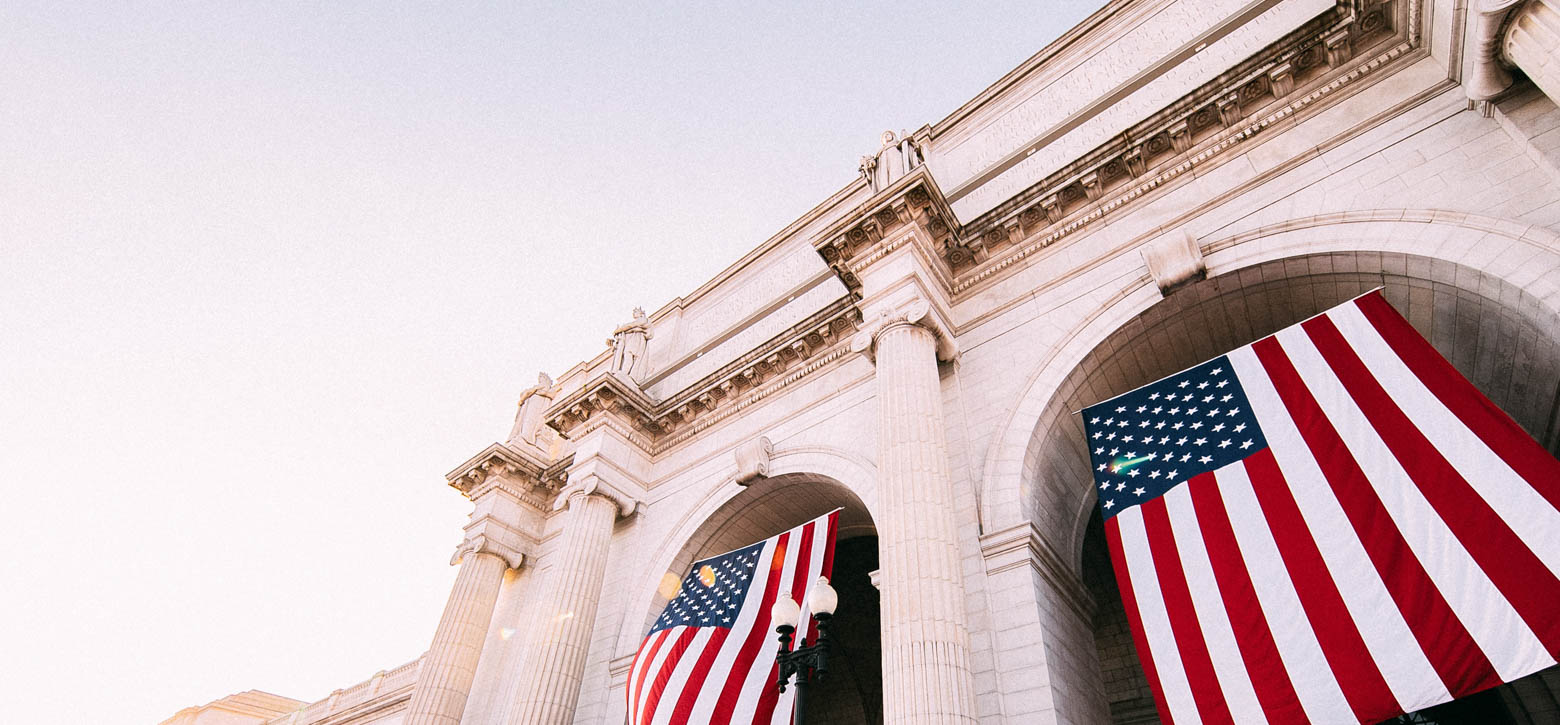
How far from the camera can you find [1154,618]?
9.18m

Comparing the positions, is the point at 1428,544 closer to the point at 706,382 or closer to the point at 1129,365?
the point at 1129,365

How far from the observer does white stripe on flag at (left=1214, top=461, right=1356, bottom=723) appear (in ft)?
25.0

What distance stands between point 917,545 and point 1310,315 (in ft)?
24.6

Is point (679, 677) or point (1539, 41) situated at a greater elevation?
point (1539, 41)

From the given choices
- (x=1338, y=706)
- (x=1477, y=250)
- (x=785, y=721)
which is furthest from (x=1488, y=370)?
(x=785, y=721)

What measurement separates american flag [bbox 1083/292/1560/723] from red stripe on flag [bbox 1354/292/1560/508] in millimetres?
18

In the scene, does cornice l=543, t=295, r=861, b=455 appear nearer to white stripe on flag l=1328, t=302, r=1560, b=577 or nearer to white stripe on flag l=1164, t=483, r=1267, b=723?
white stripe on flag l=1164, t=483, r=1267, b=723

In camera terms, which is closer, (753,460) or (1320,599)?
(1320,599)

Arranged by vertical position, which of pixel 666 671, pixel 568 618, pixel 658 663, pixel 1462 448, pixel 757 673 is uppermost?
pixel 568 618

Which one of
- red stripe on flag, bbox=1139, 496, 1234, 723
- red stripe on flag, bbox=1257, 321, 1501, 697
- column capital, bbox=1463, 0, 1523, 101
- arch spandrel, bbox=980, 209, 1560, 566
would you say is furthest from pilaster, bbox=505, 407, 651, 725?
column capital, bbox=1463, 0, 1523, 101

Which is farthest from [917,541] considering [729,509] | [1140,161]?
[1140,161]

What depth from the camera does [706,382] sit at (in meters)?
18.7

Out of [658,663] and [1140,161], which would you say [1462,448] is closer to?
[1140,161]

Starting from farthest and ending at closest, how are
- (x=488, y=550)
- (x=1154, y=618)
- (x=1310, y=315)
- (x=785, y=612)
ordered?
(x=488, y=550)
(x=1310, y=315)
(x=785, y=612)
(x=1154, y=618)
